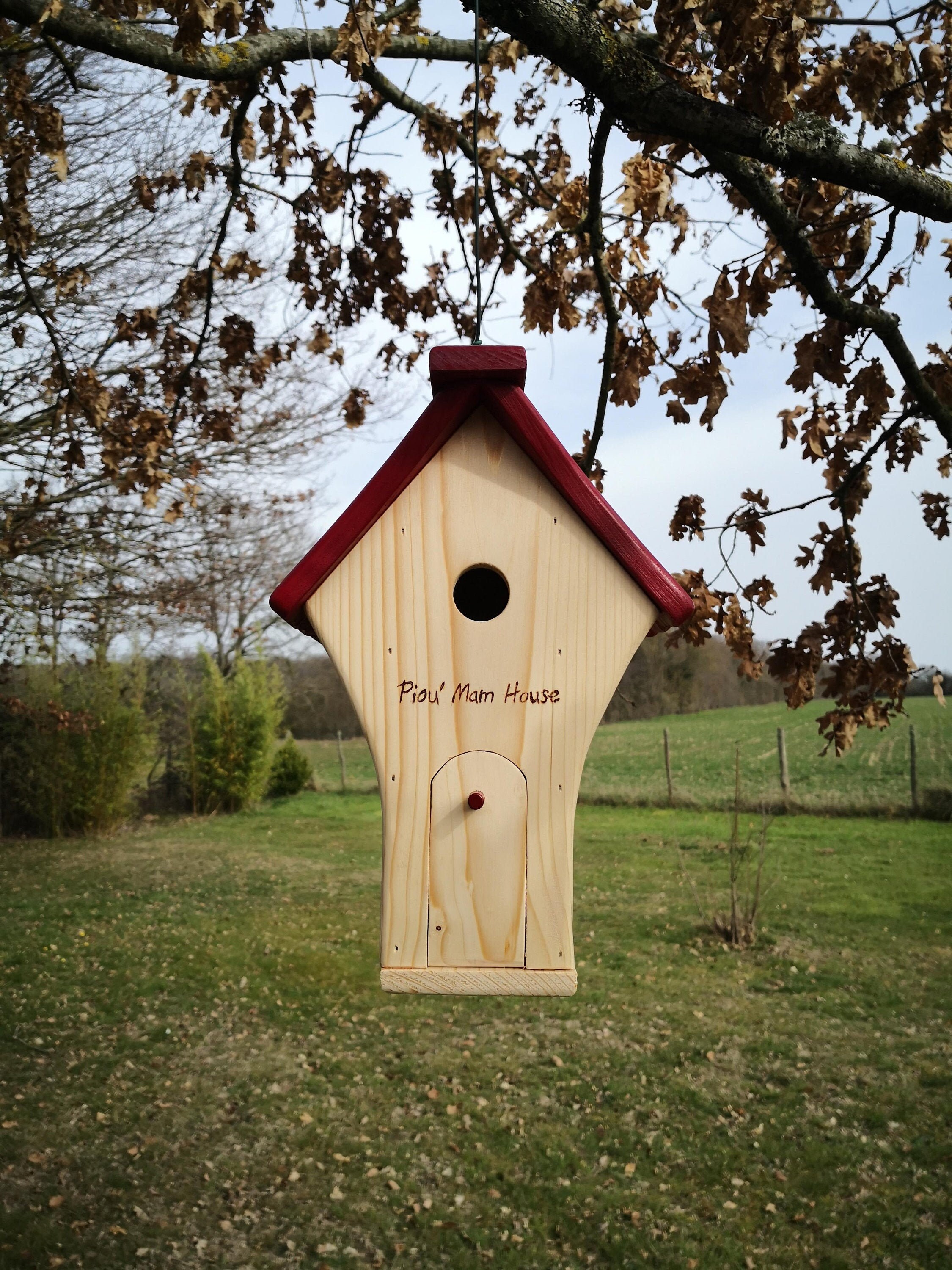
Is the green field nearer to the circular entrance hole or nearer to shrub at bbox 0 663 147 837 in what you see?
shrub at bbox 0 663 147 837

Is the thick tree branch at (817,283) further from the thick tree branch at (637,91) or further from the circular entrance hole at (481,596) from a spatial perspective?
the circular entrance hole at (481,596)

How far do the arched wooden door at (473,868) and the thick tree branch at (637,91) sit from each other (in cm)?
137

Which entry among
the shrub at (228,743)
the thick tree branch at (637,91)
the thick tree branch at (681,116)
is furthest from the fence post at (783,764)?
the thick tree branch at (637,91)

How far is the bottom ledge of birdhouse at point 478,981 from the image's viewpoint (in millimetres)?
1598

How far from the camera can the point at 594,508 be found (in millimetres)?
1624

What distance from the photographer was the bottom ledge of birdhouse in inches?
62.9

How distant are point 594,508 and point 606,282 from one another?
159cm

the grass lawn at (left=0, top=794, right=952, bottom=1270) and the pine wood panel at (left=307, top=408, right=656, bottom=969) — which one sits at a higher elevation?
the pine wood panel at (left=307, top=408, right=656, bottom=969)

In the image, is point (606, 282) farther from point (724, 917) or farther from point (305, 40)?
point (724, 917)

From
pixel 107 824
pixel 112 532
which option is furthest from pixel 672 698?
pixel 112 532

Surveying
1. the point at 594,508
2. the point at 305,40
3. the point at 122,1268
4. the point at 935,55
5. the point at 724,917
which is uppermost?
the point at 305,40

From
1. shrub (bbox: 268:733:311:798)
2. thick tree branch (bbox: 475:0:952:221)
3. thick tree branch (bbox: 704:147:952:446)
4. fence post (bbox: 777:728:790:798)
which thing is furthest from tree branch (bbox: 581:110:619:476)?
shrub (bbox: 268:733:311:798)

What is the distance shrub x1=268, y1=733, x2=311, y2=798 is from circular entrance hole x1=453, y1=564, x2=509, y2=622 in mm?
17510

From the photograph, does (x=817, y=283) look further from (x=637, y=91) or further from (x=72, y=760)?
(x=72, y=760)
